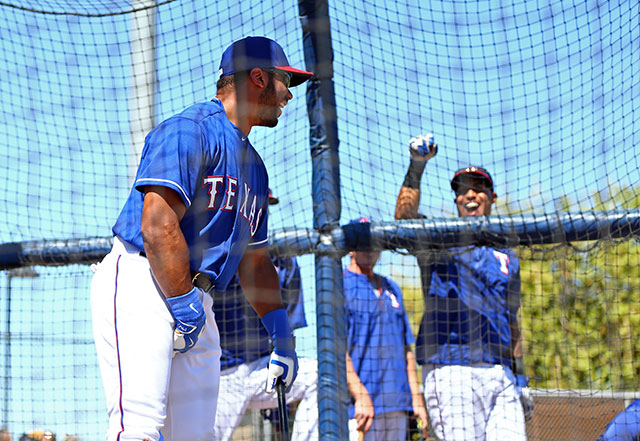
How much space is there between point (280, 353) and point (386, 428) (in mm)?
1358

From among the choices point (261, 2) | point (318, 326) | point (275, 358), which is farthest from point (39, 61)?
point (275, 358)

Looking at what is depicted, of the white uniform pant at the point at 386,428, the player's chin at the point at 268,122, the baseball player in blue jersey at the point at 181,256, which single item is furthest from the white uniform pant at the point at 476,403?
the player's chin at the point at 268,122

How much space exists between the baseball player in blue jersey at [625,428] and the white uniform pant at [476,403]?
1.27 ft

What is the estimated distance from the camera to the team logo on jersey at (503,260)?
3971 millimetres

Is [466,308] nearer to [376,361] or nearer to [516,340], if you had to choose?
[516,340]

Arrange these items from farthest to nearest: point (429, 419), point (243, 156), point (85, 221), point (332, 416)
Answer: point (85, 221) → point (429, 419) → point (332, 416) → point (243, 156)

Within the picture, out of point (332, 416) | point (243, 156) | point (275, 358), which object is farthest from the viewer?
point (332, 416)

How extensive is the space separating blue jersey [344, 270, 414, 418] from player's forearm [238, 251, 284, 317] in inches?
46.3

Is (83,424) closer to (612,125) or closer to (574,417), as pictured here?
(574,417)

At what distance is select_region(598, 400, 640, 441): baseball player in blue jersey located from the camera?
3.59 metres

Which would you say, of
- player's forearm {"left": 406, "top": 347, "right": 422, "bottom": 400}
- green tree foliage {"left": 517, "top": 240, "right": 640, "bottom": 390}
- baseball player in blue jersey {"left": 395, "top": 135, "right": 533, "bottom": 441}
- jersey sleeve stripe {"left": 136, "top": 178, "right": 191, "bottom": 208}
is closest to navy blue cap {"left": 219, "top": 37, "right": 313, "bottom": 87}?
jersey sleeve stripe {"left": 136, "top": 178, "right": 191, "bottom": 208}

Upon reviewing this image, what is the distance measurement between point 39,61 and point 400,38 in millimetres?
2022

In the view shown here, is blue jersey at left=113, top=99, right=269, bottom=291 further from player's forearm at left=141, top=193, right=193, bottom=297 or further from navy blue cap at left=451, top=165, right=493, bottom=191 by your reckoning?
navy blue cap at left=451, top=165, right=493, bottom=191

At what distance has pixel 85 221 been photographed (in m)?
4.39
